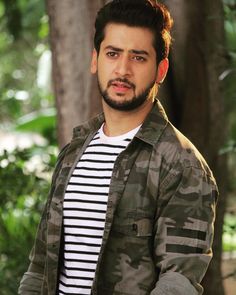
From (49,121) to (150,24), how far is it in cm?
531

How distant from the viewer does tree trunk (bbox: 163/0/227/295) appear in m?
4.98

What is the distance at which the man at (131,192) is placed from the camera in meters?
2.68

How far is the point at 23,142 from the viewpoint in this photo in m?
15.6

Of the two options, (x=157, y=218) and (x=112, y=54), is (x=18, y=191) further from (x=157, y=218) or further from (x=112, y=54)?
(x=157, y=218)

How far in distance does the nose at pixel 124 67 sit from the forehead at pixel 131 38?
4 centimetres

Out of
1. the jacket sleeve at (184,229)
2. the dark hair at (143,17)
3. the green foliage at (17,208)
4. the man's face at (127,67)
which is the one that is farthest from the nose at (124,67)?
the green foliage at (17,208)

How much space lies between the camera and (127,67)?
2838 millimetres

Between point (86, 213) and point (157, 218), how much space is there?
265mm

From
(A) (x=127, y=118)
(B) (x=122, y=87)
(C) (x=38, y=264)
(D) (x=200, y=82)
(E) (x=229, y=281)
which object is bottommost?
(E) (x=229, y=281)

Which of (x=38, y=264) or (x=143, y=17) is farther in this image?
(x=38, y=264)

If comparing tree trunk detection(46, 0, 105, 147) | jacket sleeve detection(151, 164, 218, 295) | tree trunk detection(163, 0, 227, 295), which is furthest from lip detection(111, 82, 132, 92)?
tree trunk detection(46, 0, 105, 147)

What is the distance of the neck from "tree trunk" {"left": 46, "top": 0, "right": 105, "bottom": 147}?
7.37 ft

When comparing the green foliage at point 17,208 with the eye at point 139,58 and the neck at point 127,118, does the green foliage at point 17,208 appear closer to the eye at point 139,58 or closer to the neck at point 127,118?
the neck at point 127,118

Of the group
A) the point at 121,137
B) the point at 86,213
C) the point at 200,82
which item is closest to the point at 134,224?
the point at 86,213
